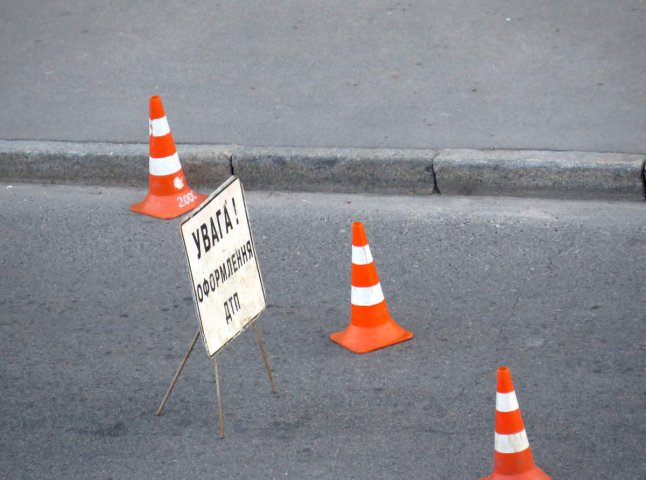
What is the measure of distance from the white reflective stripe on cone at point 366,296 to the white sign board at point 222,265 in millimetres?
515

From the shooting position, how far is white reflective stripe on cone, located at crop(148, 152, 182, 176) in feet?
23.0

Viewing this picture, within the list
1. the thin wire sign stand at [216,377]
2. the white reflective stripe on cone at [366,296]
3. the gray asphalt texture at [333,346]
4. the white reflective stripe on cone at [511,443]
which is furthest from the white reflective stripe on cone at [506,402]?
the white reflective stripe on cone at [366,296]

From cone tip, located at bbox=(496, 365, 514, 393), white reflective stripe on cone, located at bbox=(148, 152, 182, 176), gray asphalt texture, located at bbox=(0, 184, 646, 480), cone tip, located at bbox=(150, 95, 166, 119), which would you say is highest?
cone tip, located at bbox=(150, 95, 166, 119)

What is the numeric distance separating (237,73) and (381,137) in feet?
5.14

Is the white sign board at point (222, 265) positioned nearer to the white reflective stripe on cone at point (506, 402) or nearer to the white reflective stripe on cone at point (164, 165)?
the white reflective stripe on cone at point (506, 402)

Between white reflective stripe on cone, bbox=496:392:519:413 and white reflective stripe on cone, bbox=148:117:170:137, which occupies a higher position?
white reflective stripe on cone, bbox=148:117:170:137

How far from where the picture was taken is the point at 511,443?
4.14 meters

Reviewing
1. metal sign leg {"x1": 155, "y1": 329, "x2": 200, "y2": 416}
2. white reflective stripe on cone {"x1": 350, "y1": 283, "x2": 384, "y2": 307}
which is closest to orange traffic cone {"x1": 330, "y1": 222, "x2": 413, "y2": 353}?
white reflective stripe on cone {"x1": 350, "y1": 283, "x2": 384, "y2": 307}

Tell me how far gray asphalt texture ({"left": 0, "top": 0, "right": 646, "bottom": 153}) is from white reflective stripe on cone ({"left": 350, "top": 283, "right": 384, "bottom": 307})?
2.01 meters

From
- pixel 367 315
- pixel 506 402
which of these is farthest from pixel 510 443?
pixel 367 315

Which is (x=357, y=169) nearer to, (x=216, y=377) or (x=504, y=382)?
(x=216, y=377)

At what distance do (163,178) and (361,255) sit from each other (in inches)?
81.3

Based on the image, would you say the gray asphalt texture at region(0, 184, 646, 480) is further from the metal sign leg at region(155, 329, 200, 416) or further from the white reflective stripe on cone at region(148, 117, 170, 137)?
the white reflective stripe on cone at region(148, 117, 170, 137)

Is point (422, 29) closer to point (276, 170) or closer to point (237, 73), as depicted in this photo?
point (237, 73)
